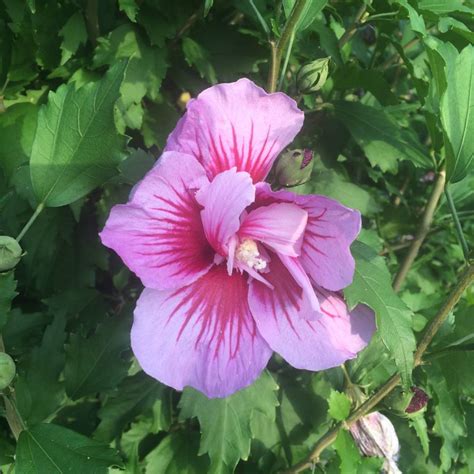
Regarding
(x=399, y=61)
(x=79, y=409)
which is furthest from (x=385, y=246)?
(x=79, y=409)

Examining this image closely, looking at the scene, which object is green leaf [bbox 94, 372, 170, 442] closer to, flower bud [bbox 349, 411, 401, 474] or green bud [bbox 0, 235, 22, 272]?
flower bud [bbox 349, 411, 401, 474]

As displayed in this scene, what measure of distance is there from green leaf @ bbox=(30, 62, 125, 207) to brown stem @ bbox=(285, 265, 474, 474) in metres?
0.51

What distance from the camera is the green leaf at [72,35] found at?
1.12 m

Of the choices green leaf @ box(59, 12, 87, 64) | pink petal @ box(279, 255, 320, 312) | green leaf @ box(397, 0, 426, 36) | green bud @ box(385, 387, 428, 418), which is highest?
green leaf @ box(397, 0, 426, 36)

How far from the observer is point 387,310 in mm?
815

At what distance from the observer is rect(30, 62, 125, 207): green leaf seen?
2.78ft

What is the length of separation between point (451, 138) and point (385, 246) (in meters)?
0.71

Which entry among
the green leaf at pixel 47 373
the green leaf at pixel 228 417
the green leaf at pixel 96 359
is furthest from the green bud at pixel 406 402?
the green leaf at pixel 47 373

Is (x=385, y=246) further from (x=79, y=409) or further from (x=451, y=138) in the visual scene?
(x=79, y=409)

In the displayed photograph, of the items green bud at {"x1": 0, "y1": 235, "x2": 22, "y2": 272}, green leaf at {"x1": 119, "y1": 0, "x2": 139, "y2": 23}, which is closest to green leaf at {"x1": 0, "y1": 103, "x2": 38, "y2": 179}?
green leaf at {"x1": 119, "y1": 0, "x2": 139, "y2": 23}

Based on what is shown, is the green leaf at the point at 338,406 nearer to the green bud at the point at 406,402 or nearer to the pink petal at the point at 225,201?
the green bud at the point at 406,402

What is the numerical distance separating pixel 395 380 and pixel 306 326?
20cm

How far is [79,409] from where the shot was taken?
133 centimetres

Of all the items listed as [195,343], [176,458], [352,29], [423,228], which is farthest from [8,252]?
[423,228]
